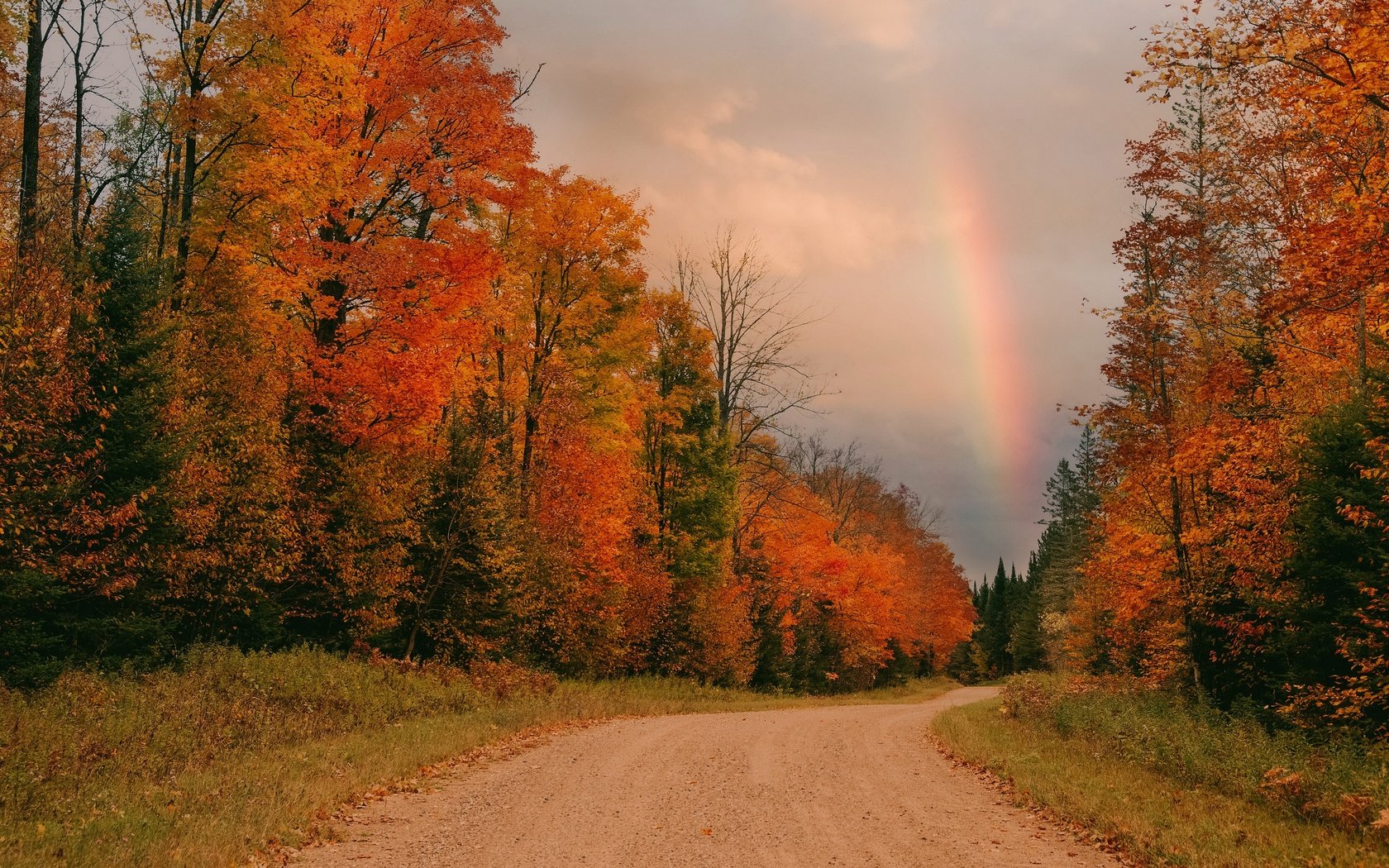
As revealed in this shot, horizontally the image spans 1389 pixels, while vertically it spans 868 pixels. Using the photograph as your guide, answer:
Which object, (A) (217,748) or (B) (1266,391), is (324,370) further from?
(B) (1266,391)

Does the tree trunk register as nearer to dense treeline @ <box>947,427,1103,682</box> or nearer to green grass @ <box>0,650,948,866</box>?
green grass @ <box>0,650,948,866</box>

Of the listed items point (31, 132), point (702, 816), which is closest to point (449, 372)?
point (31, 132)

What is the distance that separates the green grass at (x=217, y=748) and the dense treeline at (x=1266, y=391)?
1358 centimetres

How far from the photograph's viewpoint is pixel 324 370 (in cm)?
1955

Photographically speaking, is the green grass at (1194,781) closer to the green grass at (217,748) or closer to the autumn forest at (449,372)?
the autumn forest at (449,372)

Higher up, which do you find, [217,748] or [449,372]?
[449,372]

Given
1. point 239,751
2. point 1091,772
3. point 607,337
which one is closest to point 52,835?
point 239,751

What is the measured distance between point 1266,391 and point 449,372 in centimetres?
2036

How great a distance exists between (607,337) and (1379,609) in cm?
2163

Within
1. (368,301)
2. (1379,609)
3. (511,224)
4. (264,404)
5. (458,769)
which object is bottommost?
(458,769)

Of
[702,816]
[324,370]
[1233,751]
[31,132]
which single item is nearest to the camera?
[702,816]

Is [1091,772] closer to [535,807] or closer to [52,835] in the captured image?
[535,807]

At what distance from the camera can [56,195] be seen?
868 inches

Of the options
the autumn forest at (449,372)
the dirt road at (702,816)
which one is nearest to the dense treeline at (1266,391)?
the autumn forest at (449,372)
